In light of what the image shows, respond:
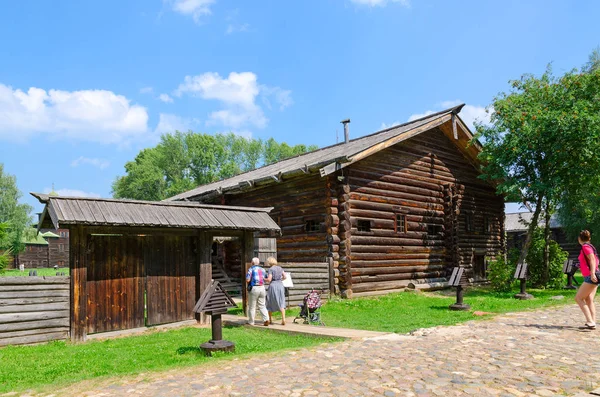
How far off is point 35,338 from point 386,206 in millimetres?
12563

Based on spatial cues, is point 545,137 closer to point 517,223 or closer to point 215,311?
point 215,311

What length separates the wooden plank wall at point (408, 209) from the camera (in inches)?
701

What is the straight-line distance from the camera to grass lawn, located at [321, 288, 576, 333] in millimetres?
11758

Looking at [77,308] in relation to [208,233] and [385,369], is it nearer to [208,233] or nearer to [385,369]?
[208,233]

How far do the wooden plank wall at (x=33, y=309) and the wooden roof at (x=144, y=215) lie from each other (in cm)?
128

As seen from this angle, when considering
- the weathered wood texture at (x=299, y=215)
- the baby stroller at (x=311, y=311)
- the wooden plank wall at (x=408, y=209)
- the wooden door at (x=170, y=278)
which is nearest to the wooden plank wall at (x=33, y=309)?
the wooden door at (x=170, y=278)

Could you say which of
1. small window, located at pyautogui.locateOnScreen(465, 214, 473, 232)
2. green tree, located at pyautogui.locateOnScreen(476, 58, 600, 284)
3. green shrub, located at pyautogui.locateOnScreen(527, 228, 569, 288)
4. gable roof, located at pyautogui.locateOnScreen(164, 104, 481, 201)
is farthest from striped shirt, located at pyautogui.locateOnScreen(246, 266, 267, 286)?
small window, located at pyautogui.locateOnScreen(465, 214, 473, 232)

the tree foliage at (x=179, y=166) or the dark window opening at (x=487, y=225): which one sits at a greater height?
the tree foliage at (x=179, y=166)

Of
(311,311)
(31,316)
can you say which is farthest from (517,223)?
(31,316)

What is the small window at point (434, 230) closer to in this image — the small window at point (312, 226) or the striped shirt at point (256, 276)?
the small window at point (312, 226)

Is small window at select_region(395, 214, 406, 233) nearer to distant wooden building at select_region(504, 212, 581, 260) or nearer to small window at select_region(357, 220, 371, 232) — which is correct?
small window at select_region(357, 220, 371, 232)

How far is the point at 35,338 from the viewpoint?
9.92 meters

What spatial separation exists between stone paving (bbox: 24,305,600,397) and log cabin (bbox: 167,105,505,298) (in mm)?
7954

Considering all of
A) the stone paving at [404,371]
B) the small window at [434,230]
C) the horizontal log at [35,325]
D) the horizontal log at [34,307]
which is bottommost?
the stone paving at [404,371]
